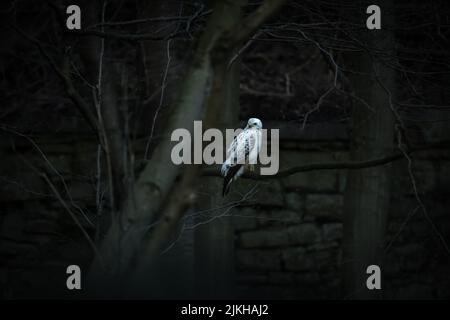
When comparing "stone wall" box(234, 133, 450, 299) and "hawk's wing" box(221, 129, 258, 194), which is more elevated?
"hawk's wing" box(221, 129, 258, 194)

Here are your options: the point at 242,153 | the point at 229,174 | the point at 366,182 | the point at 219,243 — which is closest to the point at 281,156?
the point at 219,243

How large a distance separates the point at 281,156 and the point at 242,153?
159cm

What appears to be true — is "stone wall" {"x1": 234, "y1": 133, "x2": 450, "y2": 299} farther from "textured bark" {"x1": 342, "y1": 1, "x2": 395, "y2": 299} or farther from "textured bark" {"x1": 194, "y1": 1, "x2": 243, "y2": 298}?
"textured bark" {"x1": 342, "y1": 1, "x2": 395, "y2": 299}

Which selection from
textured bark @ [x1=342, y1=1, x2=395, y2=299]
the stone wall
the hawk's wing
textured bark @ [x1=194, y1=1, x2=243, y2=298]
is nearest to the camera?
the hawk's wing

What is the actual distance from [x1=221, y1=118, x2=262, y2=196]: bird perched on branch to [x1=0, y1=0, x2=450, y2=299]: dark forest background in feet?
0.70

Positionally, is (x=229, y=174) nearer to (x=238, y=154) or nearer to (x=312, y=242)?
(x=238, y=154)

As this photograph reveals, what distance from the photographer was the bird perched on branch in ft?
16.8

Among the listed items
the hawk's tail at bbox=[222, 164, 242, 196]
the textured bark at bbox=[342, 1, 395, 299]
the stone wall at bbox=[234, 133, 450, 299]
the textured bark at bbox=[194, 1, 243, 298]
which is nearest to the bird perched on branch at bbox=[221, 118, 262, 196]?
the hawk's tail at bbox=[222, 164, 242, 196]

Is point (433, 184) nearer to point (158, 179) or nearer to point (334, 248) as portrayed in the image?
point (334, 248)

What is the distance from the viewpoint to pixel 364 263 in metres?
5.77

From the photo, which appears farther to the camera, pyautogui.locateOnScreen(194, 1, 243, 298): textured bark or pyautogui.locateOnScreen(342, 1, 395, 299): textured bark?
pyautogui.locateOnScreen(194, 1, 243, 298): textured bark

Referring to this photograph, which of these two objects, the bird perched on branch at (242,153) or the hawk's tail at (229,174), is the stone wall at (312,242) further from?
the hawk's tail at (229,174)

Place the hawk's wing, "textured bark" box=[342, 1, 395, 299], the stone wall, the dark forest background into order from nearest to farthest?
the dark forest background < the hawk's wing < "textured bark" box=[342, 1, 395, 299] < the stone wall

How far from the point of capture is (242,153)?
A: 5.38m
